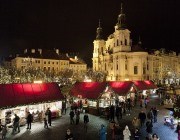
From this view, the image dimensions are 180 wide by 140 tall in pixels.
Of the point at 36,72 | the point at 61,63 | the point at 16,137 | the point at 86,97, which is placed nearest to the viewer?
the point at 16,137

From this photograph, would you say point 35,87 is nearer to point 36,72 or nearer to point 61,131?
point 61,131

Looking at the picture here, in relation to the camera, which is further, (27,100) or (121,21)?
(121,21)

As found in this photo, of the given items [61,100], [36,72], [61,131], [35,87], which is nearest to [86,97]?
[61,100]

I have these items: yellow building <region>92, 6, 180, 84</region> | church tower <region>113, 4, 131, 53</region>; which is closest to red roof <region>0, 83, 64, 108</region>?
yellow building <region>92, 6, 180, 84</region>

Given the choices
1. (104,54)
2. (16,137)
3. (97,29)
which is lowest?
(16,137)

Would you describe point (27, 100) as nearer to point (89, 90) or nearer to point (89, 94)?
point (89, 94)

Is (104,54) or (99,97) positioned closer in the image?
(99,97)

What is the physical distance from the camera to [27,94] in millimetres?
23250

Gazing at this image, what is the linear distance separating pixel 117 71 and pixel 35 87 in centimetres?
5894

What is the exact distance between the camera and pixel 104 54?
92.9 metres

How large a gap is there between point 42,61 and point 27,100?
7365 centimetres

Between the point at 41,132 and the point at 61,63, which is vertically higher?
the point at 61,63

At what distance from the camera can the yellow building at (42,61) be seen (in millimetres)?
89375

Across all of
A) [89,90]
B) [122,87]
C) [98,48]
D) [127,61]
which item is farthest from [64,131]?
[98,48]
